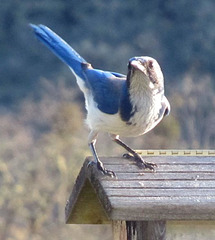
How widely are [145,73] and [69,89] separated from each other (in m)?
7.29

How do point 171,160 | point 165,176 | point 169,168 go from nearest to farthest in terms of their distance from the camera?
point 165,176 < point 169,168 < point 171,160

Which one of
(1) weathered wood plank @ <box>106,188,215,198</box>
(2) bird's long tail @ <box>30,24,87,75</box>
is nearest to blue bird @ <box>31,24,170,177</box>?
(1) weathered wood plank @ <box>106,188,215,198</box>

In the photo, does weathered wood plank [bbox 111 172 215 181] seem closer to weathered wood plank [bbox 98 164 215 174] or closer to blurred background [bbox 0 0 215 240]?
weathered wood plank [bbox 98 164 215 174]

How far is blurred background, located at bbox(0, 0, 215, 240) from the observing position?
8109 millimetres

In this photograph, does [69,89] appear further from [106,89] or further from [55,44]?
[106,89]

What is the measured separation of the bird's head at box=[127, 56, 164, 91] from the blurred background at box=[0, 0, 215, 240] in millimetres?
2912

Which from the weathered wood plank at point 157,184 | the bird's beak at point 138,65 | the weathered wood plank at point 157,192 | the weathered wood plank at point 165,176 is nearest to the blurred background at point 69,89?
the bird's beak at point 138,65

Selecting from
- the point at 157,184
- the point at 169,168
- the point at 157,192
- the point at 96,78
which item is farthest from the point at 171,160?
the point at 96,78

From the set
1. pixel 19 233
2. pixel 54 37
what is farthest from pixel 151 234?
pixel 19 233

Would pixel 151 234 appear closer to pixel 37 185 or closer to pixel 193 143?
pixel 37 185

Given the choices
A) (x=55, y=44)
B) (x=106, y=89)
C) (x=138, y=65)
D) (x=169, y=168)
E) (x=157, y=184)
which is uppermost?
(x=55, y=44)

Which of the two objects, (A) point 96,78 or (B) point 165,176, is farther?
(A) point 96,78

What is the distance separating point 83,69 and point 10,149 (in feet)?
9.88

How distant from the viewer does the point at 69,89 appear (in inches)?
480
